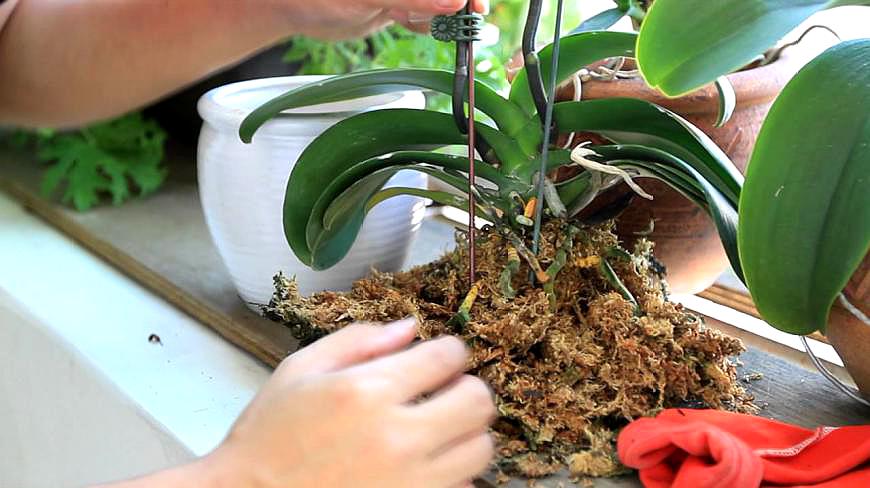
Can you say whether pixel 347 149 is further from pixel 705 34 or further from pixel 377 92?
pixel 705 34

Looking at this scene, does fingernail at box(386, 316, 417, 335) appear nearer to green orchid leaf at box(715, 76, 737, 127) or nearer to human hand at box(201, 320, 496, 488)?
human hand at box(201, 320, 496, 488)

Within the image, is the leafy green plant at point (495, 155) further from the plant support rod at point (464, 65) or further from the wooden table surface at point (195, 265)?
the wooden table surface at point (195, 265)

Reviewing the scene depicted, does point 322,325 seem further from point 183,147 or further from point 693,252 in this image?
point 183,147

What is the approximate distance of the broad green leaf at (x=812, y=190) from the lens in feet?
1.60

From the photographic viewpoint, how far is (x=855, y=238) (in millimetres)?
481

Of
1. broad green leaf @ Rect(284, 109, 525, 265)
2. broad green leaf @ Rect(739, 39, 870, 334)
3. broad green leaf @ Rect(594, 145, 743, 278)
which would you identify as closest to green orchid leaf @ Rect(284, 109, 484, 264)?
broad green leaf @ Rect(284, 109, 525, 265)

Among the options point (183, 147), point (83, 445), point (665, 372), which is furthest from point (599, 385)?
point (183, 147)

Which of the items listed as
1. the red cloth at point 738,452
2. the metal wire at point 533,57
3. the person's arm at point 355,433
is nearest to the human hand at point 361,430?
the person's arm at point 355,433

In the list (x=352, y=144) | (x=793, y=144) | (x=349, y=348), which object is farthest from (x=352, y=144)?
(x=793, y=144)

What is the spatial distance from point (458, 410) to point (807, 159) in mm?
261

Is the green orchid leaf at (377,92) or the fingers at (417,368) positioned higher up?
the green orchid leaf at (377,92)

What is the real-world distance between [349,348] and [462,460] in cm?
10

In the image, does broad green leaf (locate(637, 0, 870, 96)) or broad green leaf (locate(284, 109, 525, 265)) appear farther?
broad green leaf (locate(284, 109, 525, 265))

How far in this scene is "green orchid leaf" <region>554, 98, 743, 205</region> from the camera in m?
0.57
